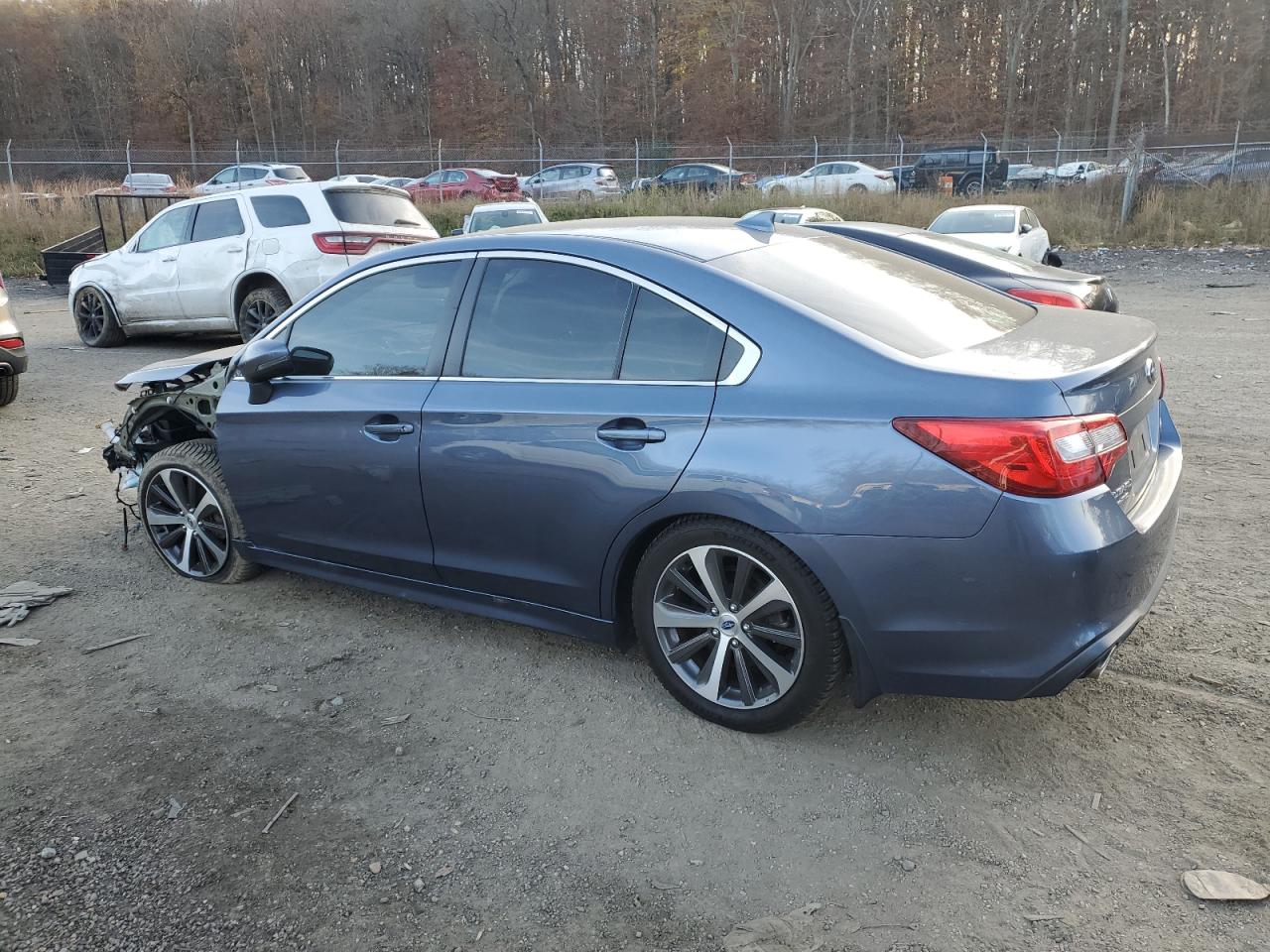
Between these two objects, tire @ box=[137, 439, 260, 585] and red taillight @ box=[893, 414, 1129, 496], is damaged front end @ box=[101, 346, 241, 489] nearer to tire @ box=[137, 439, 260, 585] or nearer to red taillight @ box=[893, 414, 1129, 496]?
tire @ box=[137, 439, 260, 585]

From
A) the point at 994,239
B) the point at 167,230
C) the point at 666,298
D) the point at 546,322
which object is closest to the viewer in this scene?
the point at 666,298

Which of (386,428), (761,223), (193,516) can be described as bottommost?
(193,516)

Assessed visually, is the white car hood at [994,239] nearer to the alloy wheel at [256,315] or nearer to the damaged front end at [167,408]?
the alloy wheel at [256,315]

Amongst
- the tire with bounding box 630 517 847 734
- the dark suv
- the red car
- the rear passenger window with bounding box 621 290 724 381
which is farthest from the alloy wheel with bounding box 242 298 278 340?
the dark suv

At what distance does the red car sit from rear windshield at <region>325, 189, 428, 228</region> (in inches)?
751

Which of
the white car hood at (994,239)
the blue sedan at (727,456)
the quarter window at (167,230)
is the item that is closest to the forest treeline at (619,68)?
the white car hood at (994,239)

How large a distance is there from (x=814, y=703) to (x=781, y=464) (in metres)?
0.79

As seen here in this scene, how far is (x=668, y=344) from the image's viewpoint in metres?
3.20

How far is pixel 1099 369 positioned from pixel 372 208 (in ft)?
30.9

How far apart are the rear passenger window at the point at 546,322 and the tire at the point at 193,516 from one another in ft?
5.65

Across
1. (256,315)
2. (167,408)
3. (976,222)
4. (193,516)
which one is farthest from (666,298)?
(976,222)

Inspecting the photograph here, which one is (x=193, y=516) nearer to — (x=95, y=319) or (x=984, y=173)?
(x=95, y=319)

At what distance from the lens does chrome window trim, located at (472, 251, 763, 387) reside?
302cm

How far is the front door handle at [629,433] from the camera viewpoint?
311 centimetres
